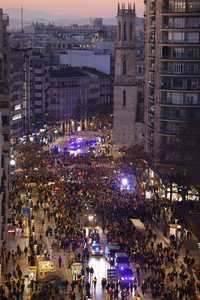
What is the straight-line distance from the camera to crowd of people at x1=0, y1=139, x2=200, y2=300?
3017 centimetres

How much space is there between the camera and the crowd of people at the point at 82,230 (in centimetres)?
3017

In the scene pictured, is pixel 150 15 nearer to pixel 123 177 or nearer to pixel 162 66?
pixel 162 66

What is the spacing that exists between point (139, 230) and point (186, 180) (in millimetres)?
9325

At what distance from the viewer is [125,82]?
7462cm

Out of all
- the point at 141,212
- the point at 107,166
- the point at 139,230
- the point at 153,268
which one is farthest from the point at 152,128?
→ the point at 153,268

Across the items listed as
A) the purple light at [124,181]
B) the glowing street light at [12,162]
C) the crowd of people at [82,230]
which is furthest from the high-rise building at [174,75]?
the glowing street light at [12,162]

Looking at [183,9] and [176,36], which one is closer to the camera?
[183,9]

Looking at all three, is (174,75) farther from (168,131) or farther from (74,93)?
(74,93)

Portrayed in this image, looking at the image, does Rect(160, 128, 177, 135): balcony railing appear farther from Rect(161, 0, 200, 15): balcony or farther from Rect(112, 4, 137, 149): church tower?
Rect(112, 4, 137, 149): church tower

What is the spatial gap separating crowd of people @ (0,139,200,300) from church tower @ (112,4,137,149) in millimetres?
15151

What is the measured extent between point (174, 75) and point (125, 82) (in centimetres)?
2109

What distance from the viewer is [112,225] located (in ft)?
128

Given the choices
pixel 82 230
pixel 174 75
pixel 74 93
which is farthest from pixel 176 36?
pixel 74 93

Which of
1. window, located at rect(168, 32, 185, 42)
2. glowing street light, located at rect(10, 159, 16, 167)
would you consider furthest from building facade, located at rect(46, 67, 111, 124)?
window, located at rect(168, 32, 185, 42)
